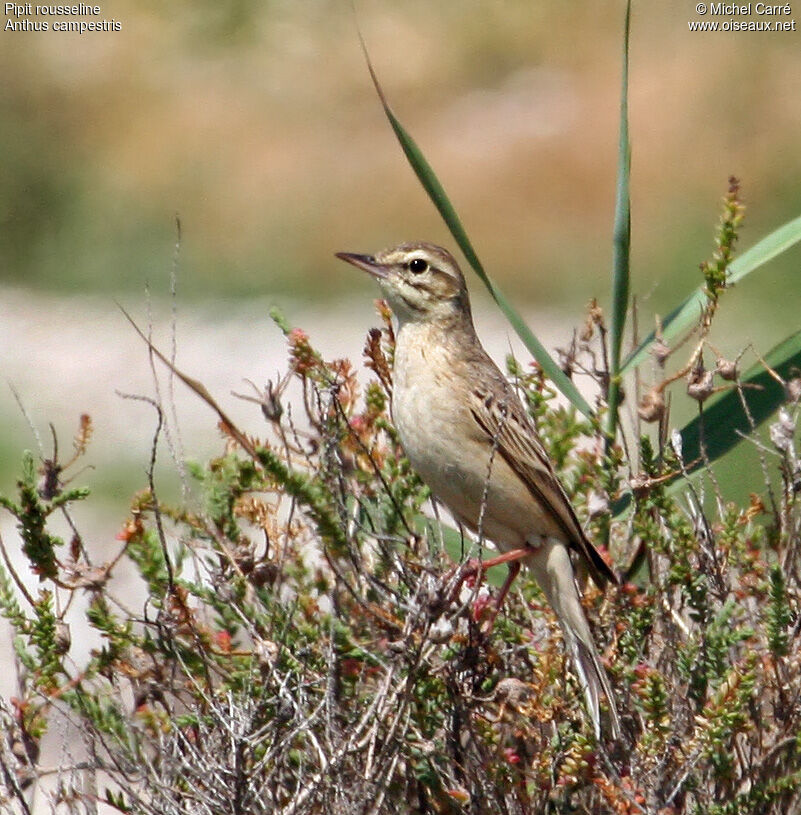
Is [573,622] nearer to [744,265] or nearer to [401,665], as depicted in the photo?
[401,665]

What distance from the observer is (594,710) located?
136 inches

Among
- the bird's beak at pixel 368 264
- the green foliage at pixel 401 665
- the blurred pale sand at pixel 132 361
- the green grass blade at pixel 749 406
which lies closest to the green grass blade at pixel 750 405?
the green grass blade at pixel 749 406

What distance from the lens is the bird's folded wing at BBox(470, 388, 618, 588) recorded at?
422 centimetres

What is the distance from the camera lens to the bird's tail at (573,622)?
351cm

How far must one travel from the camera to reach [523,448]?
4.40m

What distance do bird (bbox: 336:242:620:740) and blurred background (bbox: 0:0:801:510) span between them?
4013 mm

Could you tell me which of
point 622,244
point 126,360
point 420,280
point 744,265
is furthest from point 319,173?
point 744,265

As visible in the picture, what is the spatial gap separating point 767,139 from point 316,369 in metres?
9.77

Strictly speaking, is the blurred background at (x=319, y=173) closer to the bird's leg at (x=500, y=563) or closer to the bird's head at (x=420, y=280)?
the bird's head at (x=420, y=280)

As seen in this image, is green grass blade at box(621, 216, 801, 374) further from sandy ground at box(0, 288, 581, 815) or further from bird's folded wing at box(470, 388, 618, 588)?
sandy ground at box(0, 288, 581, 815)

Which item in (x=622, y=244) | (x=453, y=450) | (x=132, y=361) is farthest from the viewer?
(x=132, y=361)

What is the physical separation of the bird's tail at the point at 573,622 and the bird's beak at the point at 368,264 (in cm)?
95

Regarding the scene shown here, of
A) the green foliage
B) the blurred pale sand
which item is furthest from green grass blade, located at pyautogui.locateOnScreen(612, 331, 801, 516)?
the blurred pale sand

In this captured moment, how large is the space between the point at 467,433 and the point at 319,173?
31.8 ft
